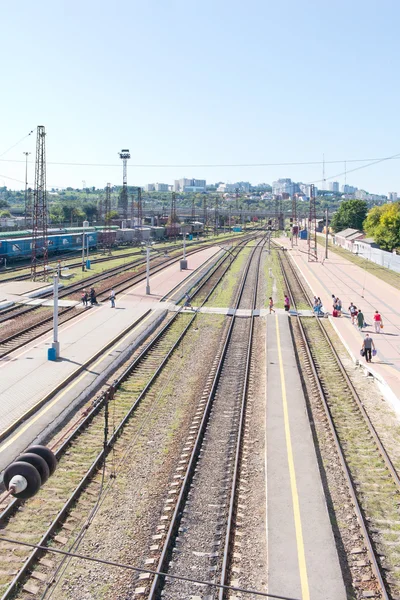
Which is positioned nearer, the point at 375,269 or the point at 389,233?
the point at 375,269

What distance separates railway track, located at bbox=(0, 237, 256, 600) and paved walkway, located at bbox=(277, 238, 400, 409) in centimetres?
884

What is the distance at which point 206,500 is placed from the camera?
1227 cm

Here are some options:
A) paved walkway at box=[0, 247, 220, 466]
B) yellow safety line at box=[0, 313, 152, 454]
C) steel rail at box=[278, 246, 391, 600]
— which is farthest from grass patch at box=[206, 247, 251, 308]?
steel rail at box=[278, 246, 391, 600]

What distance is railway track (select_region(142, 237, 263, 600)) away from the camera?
9742mm

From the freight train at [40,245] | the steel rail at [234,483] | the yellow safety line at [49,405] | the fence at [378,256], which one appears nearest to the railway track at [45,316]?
the yellow safety line at [49,405]

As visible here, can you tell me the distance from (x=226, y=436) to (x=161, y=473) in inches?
108

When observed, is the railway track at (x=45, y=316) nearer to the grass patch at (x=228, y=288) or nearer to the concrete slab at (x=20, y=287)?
the concrete slab at (x=20, y=287)

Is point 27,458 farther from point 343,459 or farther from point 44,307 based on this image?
point 44,307

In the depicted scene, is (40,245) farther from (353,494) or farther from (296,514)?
(296,514)

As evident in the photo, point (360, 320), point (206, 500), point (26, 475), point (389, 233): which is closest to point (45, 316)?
point (360, 320)

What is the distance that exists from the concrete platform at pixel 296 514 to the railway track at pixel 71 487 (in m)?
3.77

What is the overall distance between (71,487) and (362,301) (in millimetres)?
31240

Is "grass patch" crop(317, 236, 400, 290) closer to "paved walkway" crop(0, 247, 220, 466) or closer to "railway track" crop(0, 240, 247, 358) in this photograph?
"railway track" crop(0, 240, 247, 358)

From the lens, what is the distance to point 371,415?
17734 mm
